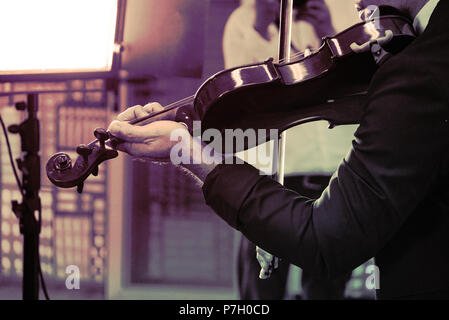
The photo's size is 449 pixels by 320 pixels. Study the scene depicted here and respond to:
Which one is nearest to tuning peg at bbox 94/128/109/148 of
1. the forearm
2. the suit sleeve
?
the forearm

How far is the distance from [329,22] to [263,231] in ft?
5.07

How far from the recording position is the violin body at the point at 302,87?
0.69 meters

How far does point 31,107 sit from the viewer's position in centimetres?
116

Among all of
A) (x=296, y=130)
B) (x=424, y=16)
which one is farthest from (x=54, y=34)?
(x=296, y=130)

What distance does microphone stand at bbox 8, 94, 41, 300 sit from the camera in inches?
44.3

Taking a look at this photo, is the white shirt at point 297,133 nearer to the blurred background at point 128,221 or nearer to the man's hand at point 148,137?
the blurred background at point 128,221

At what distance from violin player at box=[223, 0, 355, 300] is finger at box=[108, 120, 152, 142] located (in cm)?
120

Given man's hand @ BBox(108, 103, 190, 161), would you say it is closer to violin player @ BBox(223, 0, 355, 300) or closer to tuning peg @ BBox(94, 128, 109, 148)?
tuning peg @ BBox(94, 128, 109, 148)

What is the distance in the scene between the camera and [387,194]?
58 cm

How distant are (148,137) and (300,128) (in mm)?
1317

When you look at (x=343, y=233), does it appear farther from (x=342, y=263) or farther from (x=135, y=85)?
(x=135, y=85)

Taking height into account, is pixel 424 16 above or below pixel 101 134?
above

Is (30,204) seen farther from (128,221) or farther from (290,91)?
(128,221)
